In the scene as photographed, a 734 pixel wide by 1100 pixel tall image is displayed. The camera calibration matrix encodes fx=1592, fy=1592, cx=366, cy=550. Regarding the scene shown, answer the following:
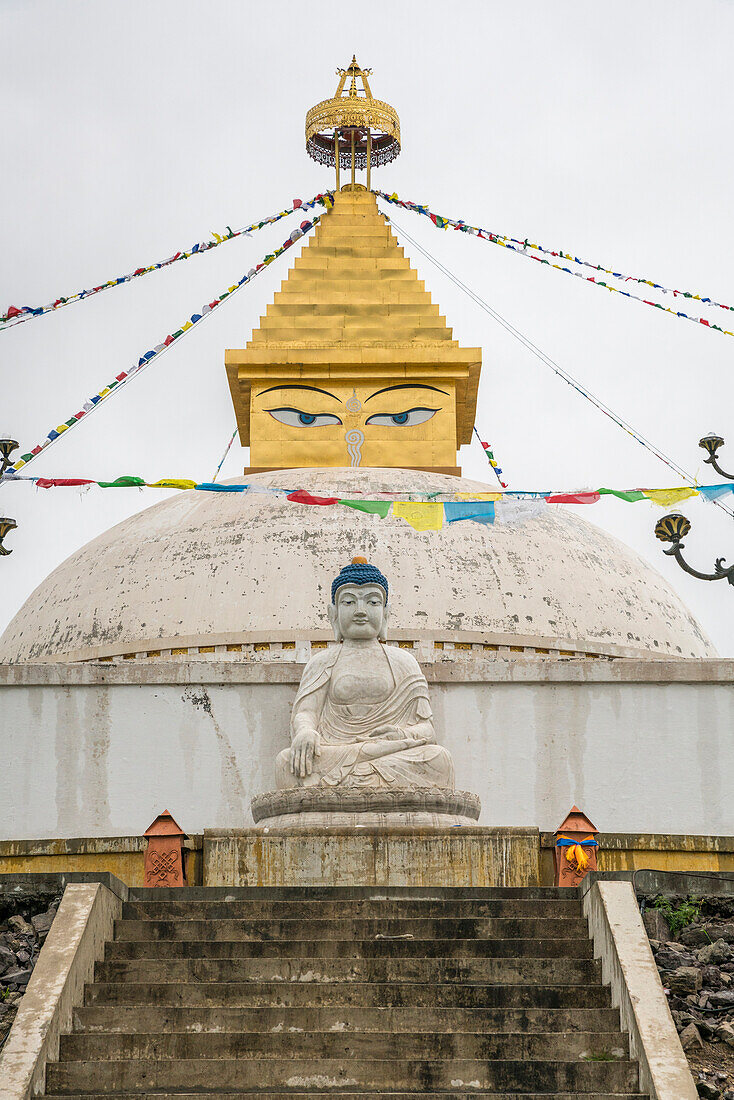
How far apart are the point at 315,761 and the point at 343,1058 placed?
12.3 feet

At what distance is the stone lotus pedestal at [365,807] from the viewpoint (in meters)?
9.52

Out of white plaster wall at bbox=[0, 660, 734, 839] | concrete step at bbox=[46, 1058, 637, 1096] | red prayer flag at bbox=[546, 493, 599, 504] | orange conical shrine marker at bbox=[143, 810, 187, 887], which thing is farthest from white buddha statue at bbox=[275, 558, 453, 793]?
concrete step at bbox=[46, 1058, 637, 1096]

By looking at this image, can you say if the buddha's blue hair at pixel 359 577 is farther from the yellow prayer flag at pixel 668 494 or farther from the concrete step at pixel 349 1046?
the concrete step at pixel 349 1046

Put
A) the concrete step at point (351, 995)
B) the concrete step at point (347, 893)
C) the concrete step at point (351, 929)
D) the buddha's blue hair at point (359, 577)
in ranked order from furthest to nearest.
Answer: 1. the buddha's blue hair at point (359, 577)
2. the concrete step at point (347, 893)
3. the concrete step at point (351, 929)
4. the concrete step at point (351, 995)

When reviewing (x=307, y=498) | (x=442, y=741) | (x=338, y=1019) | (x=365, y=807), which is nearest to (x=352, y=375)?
(x=307, y=498)

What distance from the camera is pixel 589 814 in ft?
37.8

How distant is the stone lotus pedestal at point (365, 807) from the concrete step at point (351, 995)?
8.90ft

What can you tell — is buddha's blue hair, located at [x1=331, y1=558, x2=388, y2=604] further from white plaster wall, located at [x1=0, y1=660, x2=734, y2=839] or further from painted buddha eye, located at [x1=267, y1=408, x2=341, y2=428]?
painted buddha eye, located at [x1=267, y1=408, x2=341, y2=428]

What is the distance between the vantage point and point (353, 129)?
20.9 meters

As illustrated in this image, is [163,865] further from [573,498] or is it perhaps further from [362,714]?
[573,498]

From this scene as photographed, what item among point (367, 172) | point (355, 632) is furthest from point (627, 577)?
point (367, 172)

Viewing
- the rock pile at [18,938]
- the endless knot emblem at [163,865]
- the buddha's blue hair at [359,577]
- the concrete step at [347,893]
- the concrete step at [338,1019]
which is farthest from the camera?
the buddha's blue hair at [359,577]

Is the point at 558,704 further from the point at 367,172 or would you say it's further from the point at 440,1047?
the point at 367,172

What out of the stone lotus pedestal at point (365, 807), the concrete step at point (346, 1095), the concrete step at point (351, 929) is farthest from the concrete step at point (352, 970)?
the stone lotus pedestal at point (365, 807)
